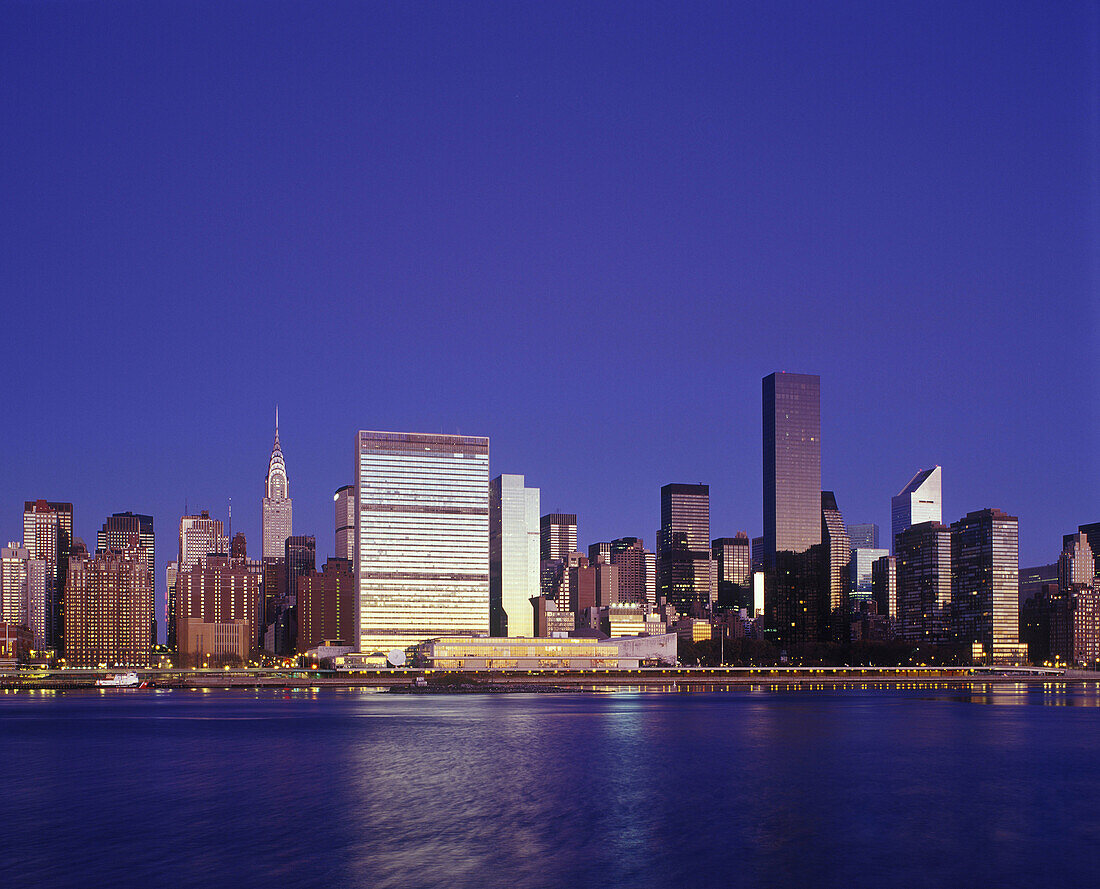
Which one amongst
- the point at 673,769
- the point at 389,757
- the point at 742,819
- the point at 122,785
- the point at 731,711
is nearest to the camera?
the point at 742,819

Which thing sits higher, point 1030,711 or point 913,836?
point 913,836

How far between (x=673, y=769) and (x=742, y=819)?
881 inches

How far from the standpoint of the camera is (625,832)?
189 feet

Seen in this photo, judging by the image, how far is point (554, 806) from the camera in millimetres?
65938

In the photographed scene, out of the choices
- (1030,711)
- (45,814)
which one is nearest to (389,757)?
(45,814)

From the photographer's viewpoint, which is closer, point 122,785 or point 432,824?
point 432,824

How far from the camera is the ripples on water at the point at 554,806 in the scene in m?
49.1

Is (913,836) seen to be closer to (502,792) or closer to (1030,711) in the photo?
(502,792)

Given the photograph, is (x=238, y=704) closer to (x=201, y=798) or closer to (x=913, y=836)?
(x=201, y=798)

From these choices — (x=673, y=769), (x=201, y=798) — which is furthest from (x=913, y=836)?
(x=201, y=798)

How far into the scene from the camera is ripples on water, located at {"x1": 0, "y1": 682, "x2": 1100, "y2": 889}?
1934 inches

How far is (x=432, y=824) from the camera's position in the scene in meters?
59.7

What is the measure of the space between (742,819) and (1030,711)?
11487cm

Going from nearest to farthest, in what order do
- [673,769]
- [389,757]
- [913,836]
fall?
[913,836] < [673,769] < [389,757]
